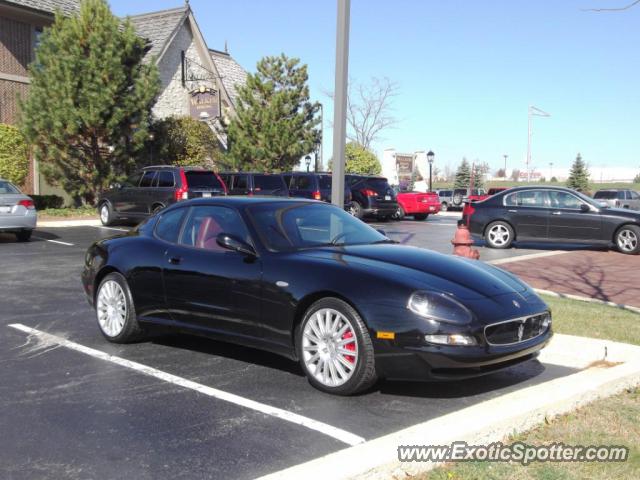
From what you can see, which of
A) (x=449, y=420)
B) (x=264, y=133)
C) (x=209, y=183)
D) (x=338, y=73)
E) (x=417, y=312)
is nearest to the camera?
(x=449, y=420)

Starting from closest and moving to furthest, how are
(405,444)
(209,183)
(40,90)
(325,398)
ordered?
(405,444) < (325,398) < (209,183) < (40,90)

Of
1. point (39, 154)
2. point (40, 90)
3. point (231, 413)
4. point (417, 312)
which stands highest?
point (40, 90)

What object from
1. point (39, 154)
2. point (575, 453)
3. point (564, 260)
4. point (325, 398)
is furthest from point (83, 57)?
point (575, 453)

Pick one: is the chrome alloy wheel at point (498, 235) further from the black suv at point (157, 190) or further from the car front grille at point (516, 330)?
the car front grille at point (516, 330)

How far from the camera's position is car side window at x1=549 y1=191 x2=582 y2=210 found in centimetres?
1541

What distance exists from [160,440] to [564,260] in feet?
37.3

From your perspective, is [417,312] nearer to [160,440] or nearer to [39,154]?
[160,440]

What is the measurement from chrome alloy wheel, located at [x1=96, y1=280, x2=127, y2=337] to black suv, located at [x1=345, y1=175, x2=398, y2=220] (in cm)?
1774

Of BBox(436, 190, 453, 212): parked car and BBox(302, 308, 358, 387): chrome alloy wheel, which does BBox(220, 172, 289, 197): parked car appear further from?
BBox(436, 190, 453, 212): parked car

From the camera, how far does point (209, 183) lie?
1841 cm

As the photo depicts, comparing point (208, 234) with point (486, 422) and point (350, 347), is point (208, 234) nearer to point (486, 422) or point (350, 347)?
point (350, 347)

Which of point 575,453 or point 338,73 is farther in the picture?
point 338,73

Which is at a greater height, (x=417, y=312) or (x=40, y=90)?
(x=40, y=90)

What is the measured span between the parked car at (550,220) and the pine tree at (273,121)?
1573 centimetres
